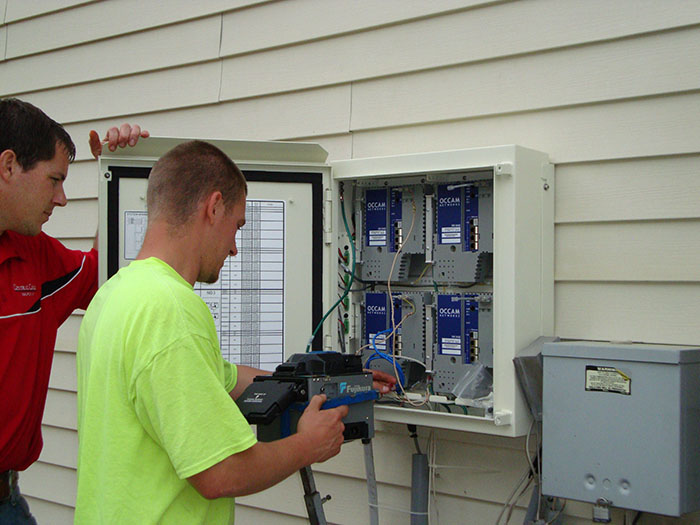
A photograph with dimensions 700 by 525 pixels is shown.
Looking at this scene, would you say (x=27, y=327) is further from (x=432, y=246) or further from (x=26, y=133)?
(x=432, y=246)

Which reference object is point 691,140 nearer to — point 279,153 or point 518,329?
point 518,329

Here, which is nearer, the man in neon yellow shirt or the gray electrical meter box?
the man in neon yellow shirt

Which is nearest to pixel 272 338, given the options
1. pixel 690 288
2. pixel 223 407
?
pixel 223 407

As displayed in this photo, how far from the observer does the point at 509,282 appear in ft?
7.83

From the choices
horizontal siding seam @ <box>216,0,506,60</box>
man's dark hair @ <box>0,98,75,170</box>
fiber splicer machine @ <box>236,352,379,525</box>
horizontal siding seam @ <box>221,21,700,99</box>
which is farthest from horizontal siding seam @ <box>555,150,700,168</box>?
man's dark hair @ <box>0,98,75,170</box>

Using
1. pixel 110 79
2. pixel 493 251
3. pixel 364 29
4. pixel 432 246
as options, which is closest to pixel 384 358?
pixel 432 246

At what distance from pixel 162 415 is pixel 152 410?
0.11 feet

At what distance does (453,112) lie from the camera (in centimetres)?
284

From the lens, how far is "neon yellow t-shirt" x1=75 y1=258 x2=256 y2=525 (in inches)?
62.8

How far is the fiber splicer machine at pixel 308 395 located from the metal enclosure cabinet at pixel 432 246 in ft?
1.50

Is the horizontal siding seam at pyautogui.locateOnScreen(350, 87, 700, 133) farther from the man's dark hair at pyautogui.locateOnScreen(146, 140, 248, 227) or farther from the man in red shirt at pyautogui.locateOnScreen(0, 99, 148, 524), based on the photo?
the man's dark hair at pyautogui.locateOnScreen(146, 140, 248, 227)

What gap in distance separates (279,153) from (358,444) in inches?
48.2

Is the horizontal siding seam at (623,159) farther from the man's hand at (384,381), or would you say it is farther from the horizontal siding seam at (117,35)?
the horizontal siding seam at (117,35)

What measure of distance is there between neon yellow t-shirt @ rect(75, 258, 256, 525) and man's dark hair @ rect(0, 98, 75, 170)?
93 cm
